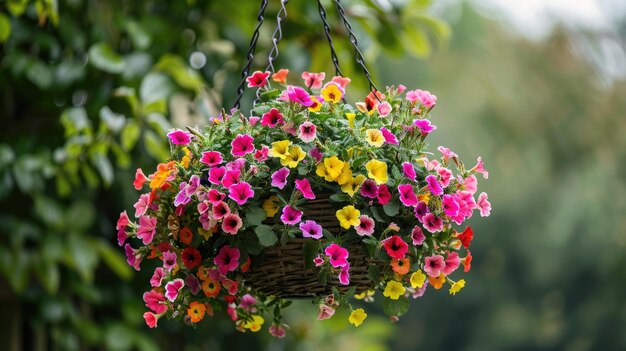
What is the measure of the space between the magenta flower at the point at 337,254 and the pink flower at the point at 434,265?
0.48 ft

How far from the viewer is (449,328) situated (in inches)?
394

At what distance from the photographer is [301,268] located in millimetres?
1287

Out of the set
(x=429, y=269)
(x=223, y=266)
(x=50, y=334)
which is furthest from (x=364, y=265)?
(x=50, y=334)

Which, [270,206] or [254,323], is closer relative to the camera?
[270,206]

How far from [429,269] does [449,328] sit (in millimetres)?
8950

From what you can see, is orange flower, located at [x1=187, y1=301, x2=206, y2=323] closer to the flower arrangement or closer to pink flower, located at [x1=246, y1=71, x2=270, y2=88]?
the flower arrangement

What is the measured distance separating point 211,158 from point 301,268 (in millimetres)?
203

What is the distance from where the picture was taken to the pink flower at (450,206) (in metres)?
1.28

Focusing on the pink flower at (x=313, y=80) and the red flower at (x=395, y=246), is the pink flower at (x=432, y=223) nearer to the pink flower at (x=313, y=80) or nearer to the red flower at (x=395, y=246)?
the red flower at (x=395, y=246)

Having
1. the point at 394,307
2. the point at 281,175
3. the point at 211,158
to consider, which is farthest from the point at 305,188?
the point at 394,307

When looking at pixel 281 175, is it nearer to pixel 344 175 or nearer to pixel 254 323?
pixel 344 175

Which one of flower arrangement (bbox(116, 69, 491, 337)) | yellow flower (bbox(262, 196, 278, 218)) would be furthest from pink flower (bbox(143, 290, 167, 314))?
yellow flower (bbox(262, 196, 278, 218))

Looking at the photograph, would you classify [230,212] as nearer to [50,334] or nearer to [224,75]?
[224,75]

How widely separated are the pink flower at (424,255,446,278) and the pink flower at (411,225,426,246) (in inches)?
1.7
